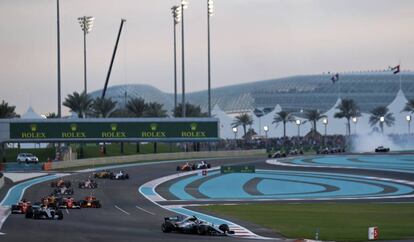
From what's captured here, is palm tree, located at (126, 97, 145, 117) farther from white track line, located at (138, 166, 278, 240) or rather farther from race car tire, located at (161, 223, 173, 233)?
race car tire, located at (161, 223, 173, 233)

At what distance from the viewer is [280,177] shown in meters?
95.9

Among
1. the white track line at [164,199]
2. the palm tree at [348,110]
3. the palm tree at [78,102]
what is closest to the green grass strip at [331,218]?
the white track line at [164,199]

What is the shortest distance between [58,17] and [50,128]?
13.0 metres

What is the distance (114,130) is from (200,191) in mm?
36052

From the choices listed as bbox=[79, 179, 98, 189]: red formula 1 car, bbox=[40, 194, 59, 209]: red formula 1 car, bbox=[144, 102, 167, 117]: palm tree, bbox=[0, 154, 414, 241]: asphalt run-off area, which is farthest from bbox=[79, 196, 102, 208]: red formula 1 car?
bbox=[144, 102, 167, 117]: palm tree

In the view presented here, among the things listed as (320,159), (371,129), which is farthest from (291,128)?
(320,159)

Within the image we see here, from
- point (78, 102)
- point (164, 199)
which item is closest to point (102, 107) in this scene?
point (78, 102)

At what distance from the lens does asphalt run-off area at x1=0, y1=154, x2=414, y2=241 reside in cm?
4556

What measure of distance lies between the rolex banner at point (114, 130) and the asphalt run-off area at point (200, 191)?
399cm

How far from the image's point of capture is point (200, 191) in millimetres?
79500

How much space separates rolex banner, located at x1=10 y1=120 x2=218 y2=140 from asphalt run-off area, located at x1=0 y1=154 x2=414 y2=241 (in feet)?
13.1

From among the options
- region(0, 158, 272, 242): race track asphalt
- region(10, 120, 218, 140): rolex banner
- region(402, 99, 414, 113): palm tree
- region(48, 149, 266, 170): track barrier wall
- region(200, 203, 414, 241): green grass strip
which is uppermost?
region(402, 99, 414, 113): palm tree

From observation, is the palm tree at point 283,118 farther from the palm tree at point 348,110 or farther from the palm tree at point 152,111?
the palm tree at point 152,111

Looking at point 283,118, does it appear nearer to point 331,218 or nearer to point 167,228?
point 331,218
